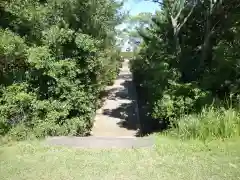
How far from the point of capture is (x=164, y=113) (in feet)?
34.9

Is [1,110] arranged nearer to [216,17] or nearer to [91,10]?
[91,10]

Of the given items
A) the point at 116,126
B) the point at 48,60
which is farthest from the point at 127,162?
the point at 116,126

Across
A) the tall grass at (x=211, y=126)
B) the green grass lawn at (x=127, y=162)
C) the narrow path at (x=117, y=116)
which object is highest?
the narrow path at (x=117, y=116)

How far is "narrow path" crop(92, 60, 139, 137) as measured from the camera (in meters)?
13.6

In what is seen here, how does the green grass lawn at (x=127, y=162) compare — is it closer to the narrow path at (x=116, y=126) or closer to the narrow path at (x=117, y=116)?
the narrow path at (x=116, y=126)

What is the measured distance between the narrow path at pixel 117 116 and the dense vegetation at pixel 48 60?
3.45 meters

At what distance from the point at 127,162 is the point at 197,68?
6924 millimetres

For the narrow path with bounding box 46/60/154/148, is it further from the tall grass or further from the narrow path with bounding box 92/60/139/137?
the tall grass

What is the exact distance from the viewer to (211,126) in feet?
26.2

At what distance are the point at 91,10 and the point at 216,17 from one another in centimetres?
529

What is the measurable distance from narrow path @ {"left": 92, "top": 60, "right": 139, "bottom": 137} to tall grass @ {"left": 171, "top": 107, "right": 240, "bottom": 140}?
16.7 ft

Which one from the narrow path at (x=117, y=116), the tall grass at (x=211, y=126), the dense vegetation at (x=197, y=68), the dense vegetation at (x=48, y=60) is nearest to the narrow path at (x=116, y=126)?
the narrow path at (x=117, y=116)

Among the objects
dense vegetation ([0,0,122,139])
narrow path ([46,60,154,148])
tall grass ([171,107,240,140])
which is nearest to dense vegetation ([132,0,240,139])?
tall grass ([171,107,240,140])

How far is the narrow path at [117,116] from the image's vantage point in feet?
44.8
